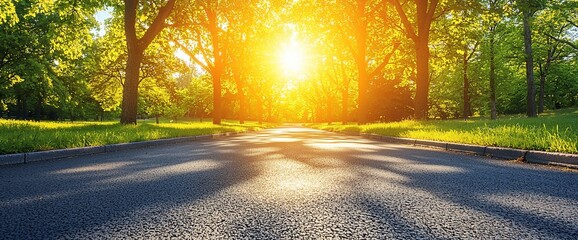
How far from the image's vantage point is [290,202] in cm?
371

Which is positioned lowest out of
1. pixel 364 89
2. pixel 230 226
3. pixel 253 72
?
pixel 230 226

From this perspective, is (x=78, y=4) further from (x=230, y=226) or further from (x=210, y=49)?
(x=230, y=226)

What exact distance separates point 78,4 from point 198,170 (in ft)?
46.1

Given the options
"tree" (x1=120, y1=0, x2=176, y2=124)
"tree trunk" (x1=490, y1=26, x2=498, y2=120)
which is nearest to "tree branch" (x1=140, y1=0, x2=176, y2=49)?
"tree" (x1=120, y1=0, x2=176, y2=124)

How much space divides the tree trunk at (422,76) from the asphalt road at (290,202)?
1326 cm

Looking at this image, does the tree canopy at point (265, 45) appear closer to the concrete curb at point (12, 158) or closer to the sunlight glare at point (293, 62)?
the sunlight glare at point (293, 62)

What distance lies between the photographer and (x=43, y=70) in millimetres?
26281

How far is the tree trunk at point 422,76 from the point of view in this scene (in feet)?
63.0

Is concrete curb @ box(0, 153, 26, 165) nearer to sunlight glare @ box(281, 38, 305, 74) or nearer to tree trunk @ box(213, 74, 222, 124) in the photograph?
tree trunk @ box(213, 74, 222, 124)

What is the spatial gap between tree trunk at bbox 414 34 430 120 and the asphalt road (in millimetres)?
13259

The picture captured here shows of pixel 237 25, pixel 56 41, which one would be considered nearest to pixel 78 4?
pixel 56 41

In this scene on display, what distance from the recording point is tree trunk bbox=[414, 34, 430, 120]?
19.2 metres

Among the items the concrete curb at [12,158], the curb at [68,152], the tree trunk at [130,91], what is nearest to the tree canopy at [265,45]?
the tree trunk at [130,91]

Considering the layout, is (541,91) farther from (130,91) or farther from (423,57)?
(130,91)
